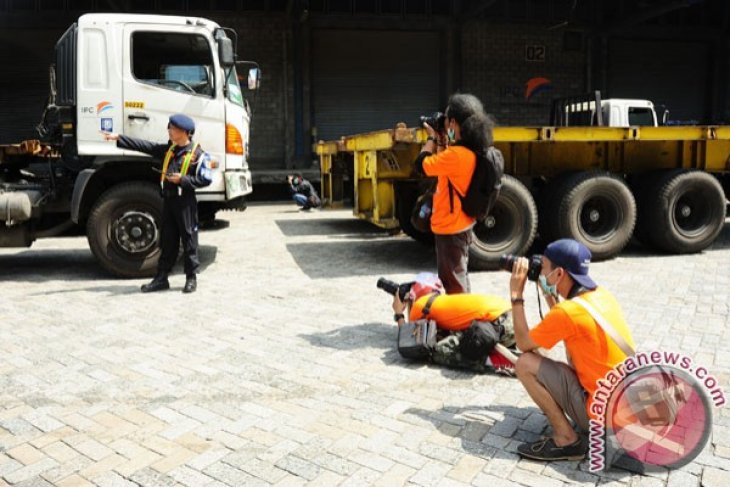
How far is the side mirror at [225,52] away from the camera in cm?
716

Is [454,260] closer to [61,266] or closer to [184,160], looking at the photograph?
[184,160]

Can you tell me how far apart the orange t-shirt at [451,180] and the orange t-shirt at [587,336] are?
1.65 m

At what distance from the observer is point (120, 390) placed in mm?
4047

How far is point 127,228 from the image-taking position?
723cm

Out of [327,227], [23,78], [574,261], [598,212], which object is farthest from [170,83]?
[23,78]

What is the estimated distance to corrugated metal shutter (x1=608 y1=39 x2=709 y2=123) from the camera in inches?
787

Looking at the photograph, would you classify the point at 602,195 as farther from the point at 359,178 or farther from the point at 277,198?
the point at 277,198

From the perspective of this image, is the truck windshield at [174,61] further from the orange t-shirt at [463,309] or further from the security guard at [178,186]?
the orange t-shirt at [463,309]

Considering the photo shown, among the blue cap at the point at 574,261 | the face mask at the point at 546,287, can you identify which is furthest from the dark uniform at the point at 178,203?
the blue cap at the point at 574,261

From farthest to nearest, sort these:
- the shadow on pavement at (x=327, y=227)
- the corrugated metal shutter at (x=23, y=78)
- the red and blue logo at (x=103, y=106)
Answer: the corrugated metal shutter at (x=23, y=78)
the shadow on pavement at (x=327, y=227)
the red and blue logo at (x=103, y=106)

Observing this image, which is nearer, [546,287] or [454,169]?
[546,287]

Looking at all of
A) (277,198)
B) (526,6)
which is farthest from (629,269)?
(526,6)

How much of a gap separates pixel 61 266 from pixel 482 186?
235 inches

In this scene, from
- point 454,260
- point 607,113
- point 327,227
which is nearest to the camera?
point 454,260
